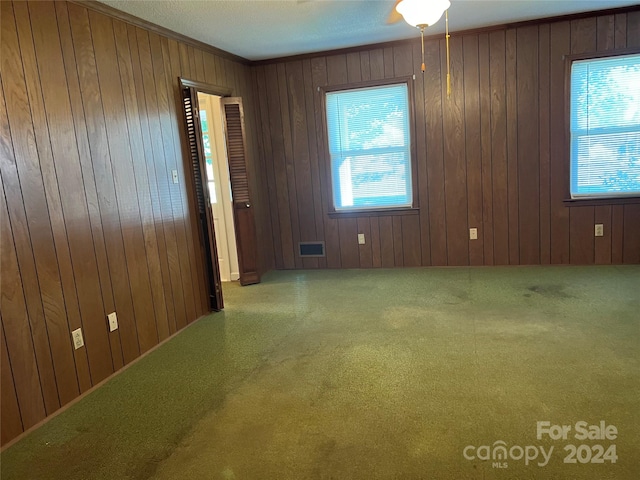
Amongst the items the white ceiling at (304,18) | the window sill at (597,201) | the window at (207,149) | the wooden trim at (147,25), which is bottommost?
the window sill at (597,201)

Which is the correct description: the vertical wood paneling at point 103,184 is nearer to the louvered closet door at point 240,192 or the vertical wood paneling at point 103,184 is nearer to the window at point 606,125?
the louvered closet door at point 240,192

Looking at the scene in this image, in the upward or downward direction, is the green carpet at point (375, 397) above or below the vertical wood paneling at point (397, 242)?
below

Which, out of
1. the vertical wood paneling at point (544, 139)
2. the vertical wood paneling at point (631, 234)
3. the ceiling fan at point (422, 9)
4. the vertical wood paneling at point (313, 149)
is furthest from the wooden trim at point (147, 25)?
the vertical wood paneling at point (631, 234)

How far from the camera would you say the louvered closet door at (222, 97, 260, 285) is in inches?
174

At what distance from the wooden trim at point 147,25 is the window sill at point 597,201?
12.2 feet

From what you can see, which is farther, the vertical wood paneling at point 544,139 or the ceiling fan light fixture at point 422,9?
the vertical wood paneling at point 544,139

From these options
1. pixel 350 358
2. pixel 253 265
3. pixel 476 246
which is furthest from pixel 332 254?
pixel 350 358

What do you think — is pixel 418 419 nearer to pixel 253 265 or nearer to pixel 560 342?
pixel 560 342

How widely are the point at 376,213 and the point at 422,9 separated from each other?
2.34m

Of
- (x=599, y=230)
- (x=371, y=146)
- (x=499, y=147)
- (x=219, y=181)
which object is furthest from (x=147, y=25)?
(x=599, y=230)

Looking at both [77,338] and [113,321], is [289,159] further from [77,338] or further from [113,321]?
A: [77,338]

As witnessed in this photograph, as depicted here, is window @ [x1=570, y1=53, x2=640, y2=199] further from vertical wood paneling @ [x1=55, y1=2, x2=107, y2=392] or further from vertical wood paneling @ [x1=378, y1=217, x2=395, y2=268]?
vertical wood paneling @ [x1=55, y1=2, x2=107, y2=392]

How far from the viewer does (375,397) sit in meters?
2.33

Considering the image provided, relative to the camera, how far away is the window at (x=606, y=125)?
4.11 meters
